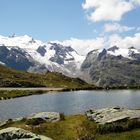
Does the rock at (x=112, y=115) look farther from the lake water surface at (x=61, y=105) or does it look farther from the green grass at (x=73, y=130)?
the lake water surface at (x=61, y=105)

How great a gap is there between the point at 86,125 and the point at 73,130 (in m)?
2.48

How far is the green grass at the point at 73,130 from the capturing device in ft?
137

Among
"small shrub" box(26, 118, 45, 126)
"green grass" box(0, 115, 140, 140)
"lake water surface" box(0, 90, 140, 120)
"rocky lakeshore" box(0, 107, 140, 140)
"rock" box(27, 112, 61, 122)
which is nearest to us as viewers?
"green grass" box(0, 115, 140, 140)

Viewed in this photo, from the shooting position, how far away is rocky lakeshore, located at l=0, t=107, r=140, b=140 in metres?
43.0

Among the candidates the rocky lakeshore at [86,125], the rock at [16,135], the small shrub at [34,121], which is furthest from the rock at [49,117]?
the rock at [16,135]

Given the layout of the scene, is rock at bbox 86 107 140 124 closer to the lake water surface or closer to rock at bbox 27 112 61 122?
rock at bbox 27 112 61 122

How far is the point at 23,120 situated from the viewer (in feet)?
180

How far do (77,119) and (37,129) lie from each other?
26.3 ft

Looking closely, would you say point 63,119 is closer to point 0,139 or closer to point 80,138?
point 80,138

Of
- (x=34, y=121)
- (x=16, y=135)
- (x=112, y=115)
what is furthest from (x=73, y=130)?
(x=16, y=135)

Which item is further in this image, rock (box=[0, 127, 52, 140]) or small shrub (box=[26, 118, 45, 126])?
small shrub (box=[26, 118, 45, 126])

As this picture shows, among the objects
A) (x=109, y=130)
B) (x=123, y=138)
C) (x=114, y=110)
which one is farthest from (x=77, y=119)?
(x=123, y=138)

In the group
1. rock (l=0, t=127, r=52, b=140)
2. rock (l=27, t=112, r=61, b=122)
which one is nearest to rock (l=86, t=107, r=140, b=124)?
rock (l=27, t=112, r=61, b=122)

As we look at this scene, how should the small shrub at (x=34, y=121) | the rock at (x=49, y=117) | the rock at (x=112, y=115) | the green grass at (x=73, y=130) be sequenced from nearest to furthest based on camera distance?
1. the green grass at (x=73, y=130)
2. the rock at (x=112, y=115)
3. the small shrub at (x=34, y=121)
4. the rock at (x=49, y=117)
